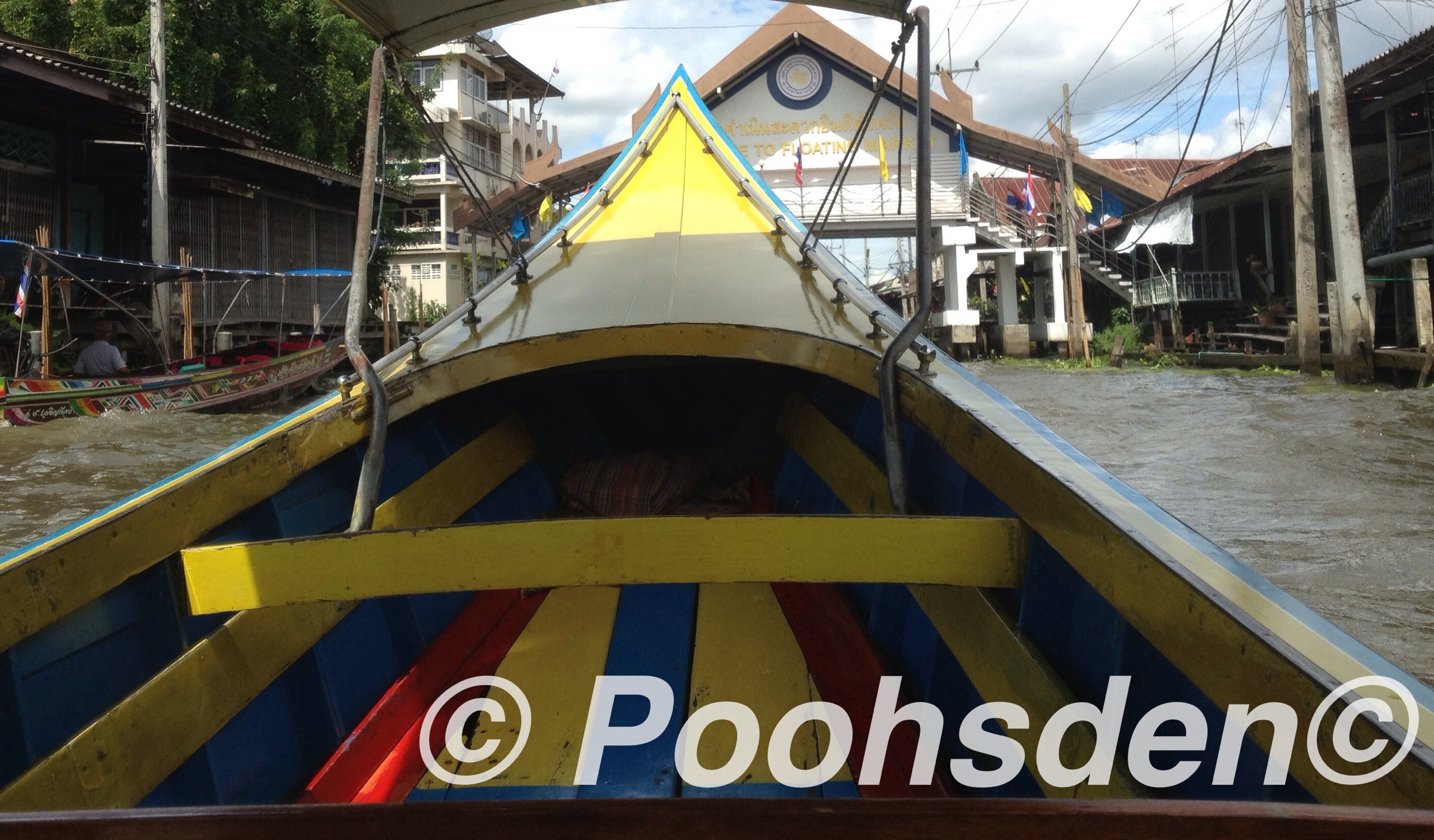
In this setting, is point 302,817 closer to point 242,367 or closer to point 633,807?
point 633,807

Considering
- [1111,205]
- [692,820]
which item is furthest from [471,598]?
[1111,205]

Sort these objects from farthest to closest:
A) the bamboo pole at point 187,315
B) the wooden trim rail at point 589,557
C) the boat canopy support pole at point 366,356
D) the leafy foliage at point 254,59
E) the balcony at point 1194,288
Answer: the balcony at point 1194,288, the leafy foliage at point 254,59, the bamboo pole at point 187,315, the boat canopy support pole at point 366,356, the wooden trim rail at point 589,557

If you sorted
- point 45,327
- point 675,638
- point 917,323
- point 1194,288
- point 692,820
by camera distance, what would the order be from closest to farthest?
point 692,820 < point 917,323 < point 675,638 < point 45,327 < point 1194,288

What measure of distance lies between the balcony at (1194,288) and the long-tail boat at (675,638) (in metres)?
15.9

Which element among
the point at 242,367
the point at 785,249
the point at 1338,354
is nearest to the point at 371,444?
the point at 785,249

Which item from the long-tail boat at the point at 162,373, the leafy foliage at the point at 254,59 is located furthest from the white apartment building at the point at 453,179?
the long-tail boat at the point at 162,373

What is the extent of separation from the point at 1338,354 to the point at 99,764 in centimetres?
1138

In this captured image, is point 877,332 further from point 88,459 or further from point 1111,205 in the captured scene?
point 1111,205

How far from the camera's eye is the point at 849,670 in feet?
7.39

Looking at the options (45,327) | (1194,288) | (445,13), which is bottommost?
(45,327)

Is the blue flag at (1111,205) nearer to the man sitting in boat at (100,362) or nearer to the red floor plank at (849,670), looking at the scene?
the man sitting in boat at (100,362)

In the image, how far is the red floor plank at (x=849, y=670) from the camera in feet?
6.07

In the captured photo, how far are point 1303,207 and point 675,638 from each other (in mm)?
11132

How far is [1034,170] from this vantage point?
70.4 feet
